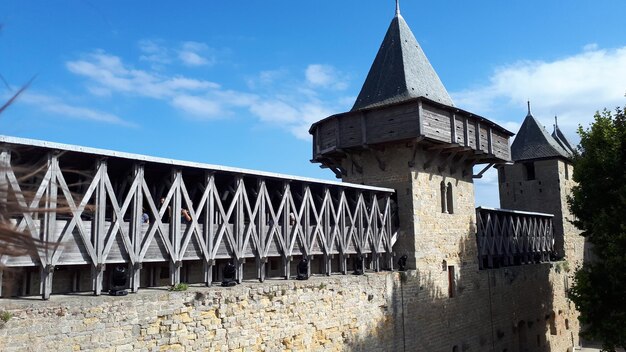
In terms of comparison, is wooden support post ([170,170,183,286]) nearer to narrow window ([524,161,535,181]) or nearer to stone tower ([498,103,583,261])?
stone tower ([498,103,583,261])

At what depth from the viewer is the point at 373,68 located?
16812 millimetres

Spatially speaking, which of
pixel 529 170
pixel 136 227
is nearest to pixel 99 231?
pixel 136 227

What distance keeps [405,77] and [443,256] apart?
575 centimetres

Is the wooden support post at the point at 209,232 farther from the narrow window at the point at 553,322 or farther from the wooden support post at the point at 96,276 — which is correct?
the narrow window at the point at 553,322

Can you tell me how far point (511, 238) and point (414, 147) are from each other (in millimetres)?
8268

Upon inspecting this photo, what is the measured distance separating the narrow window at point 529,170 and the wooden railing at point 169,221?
1582 centimetres

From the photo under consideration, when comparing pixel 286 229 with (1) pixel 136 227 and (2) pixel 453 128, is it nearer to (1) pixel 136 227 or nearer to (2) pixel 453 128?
(1) pixel 136 227

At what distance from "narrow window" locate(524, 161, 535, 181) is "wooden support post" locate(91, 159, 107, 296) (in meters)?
23.8

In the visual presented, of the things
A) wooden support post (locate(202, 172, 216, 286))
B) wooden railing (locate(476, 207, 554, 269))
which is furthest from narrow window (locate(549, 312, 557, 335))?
wooden support post (locate(202, 172, 216, 286))

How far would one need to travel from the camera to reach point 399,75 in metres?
15.5

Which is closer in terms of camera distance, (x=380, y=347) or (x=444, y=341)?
(x=380, y=347)

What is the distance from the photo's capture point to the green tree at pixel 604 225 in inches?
496

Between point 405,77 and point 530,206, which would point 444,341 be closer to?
point 405,77

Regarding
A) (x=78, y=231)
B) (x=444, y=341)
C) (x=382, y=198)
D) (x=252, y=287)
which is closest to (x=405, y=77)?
(x=382, y=198)
